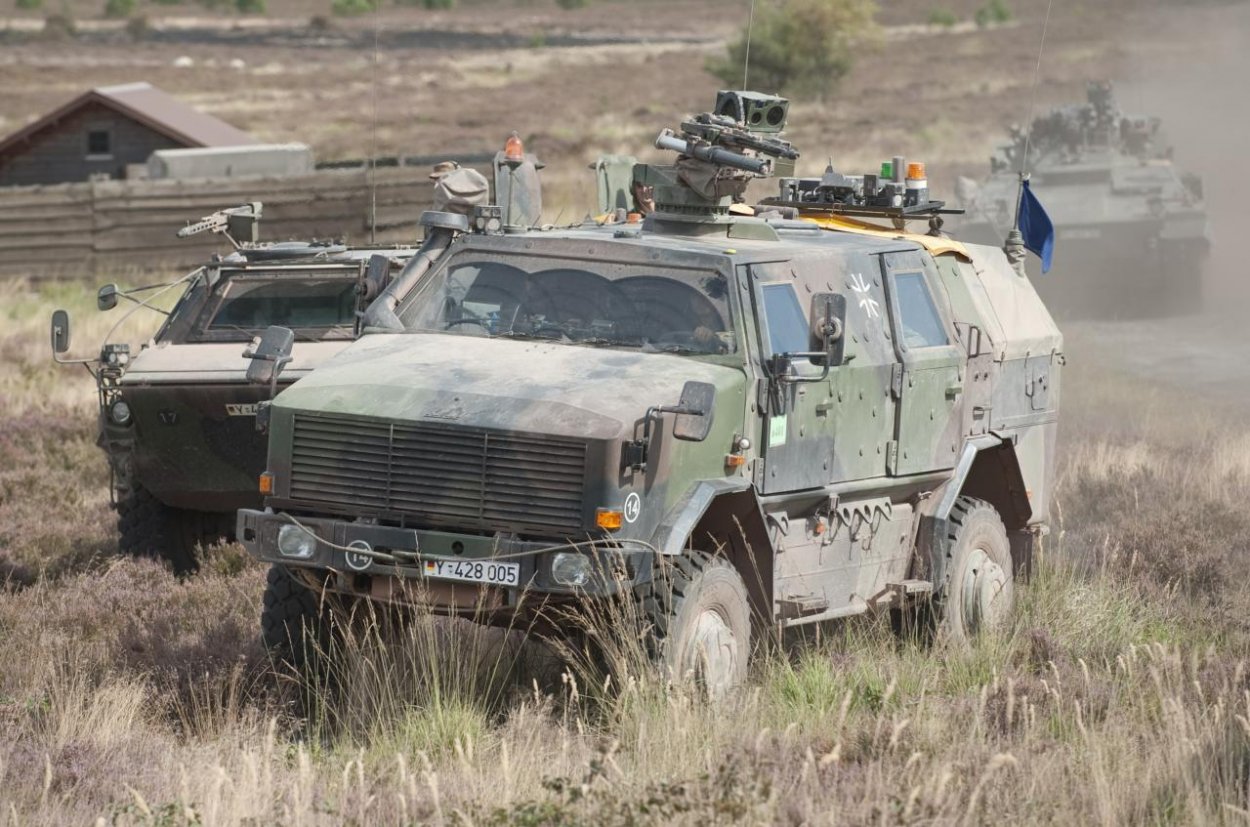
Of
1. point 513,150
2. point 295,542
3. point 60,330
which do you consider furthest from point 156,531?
point 295,542

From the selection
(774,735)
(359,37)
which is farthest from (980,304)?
A: (359,37)

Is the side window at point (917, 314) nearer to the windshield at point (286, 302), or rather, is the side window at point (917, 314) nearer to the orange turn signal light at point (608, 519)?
the orange turn signal light at point (608, 519)

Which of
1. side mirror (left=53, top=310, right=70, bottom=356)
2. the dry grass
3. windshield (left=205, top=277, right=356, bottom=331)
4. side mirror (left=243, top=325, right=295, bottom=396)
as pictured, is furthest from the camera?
windshield (left=205, top=277, right=356, bottom=331)

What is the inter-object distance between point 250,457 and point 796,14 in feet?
145

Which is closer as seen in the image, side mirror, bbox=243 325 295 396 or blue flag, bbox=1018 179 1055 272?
side mirror, bbox=243 325 295 396

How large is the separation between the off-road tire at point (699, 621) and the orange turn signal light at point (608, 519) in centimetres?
27

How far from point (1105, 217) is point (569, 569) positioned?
61.5ft

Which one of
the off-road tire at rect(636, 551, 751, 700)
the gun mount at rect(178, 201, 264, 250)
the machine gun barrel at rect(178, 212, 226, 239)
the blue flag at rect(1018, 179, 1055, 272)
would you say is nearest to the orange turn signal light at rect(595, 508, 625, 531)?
the off-road tire at rect(636, 551, 751, 700)

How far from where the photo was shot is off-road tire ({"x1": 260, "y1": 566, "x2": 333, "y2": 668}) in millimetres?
8336

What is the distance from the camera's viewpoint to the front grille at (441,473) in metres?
7.37

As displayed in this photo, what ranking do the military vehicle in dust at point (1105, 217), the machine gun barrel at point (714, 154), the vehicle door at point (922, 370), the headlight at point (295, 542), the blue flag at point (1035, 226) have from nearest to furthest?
1. the headlight at point (295, 542)
2. the machine gun barrel at point (714, 154)
3. the vehicle door at point (922, 370)
4. the blue flag at point (1035, 226)
5. the military vehicle in dust at point (1105, 217)

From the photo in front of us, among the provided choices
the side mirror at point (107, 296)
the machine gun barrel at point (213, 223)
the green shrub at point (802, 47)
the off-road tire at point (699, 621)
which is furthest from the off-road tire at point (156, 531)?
the green shrub at point (802, 47)

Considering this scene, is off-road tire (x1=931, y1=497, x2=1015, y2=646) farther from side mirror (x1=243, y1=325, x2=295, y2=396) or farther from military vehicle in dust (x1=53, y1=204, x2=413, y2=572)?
side mirror (x1=243, y1=325, x2=295, y2=396)

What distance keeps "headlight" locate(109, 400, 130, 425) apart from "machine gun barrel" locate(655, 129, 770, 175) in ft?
12.0
